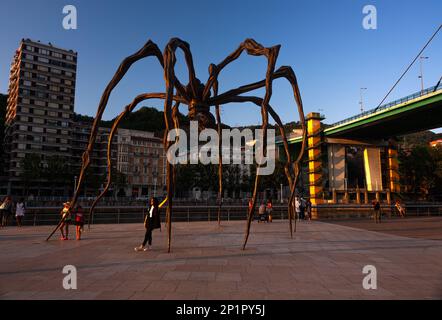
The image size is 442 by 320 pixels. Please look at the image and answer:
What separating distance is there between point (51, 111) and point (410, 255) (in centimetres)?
8933

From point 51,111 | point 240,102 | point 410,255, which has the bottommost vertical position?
point 410,255

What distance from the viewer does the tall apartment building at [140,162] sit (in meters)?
98.9

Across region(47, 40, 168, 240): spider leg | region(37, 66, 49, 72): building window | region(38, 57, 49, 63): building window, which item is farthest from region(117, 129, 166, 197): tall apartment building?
region(47, 40, 168, 240): spider leg

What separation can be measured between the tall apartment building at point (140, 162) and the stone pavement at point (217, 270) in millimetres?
89606

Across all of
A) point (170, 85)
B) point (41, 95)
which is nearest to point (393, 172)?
point (170, 85)

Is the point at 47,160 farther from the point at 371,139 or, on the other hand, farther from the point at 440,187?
the point at 440,187

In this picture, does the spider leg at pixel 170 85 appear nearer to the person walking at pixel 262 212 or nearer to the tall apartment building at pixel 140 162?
the person walking at pixel 262 212

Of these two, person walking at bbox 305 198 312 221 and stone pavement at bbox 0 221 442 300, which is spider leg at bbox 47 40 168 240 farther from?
person walking at bbox 305 198 312 221

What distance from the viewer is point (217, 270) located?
7.34m

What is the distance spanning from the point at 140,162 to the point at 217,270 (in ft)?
321

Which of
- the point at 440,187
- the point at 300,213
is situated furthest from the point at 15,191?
the point at 440,187

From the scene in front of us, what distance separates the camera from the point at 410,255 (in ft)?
33.5

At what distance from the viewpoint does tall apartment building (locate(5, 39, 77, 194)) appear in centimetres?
7744

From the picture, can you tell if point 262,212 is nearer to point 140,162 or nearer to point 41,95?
point 41,95
